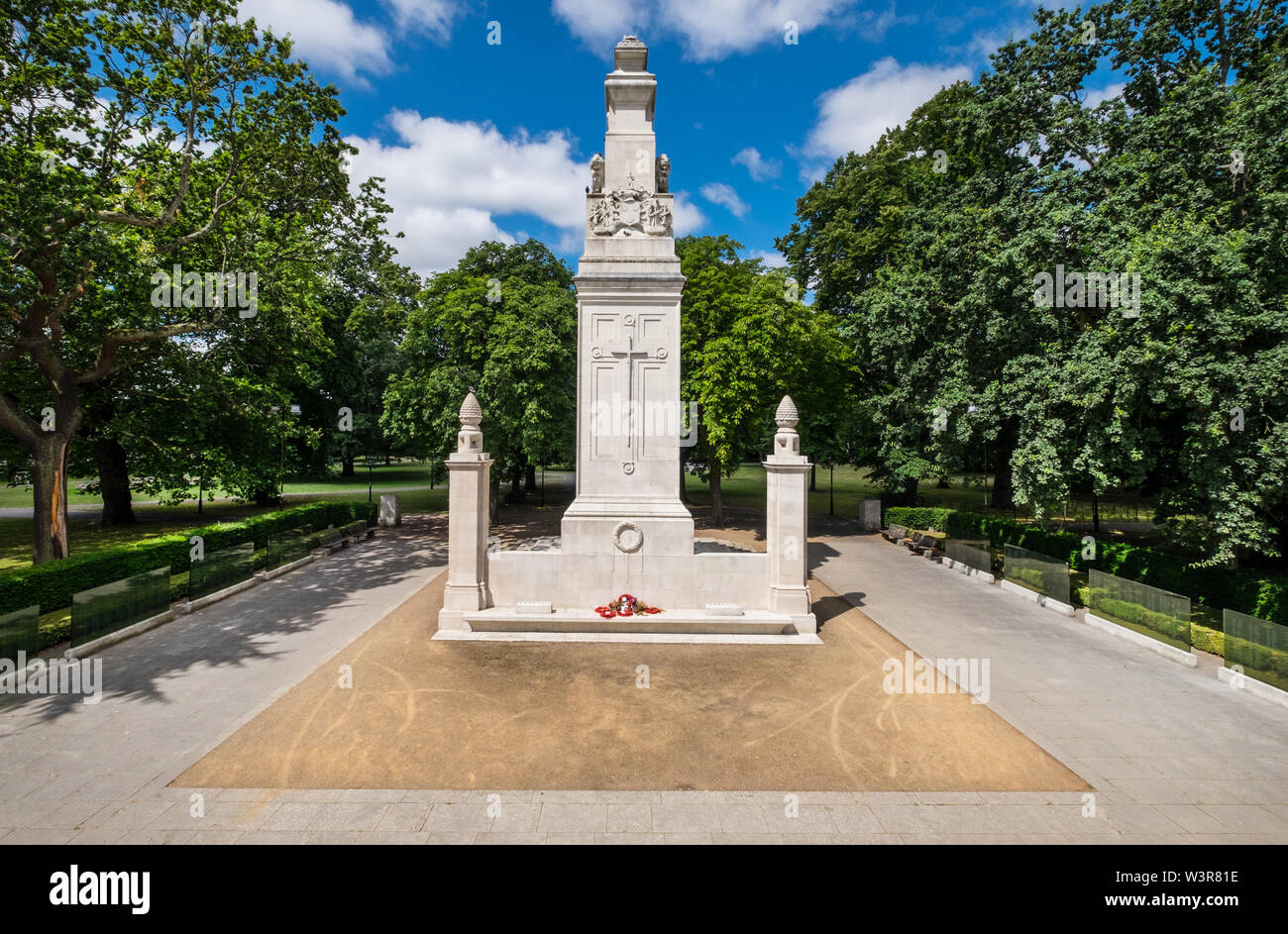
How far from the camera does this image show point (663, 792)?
7062 mm

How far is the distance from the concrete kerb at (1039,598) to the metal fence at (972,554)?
1105mm

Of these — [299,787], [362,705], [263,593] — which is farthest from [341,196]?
[299,787]

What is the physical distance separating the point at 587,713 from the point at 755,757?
9.27 ft

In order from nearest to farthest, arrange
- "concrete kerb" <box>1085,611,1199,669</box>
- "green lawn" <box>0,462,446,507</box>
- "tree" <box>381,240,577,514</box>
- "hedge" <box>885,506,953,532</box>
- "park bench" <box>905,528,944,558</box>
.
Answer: "concrete kerb" <box>1085,611,1199,669</box>
"park bench" <box>905,528,944,558</box>
"tree" <box>381,240,577,514</box>
"hedge" <box>885,506,953,532</box>
"green lawn" <box>0,462,446,507</box>

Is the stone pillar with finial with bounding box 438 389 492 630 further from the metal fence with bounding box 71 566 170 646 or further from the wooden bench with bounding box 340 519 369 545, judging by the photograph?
the wooden bench with bounding box 340 519 369 545

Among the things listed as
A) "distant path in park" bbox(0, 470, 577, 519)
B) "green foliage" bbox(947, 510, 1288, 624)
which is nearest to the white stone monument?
"green foliage" bbox(947, 510, 1288, 624)

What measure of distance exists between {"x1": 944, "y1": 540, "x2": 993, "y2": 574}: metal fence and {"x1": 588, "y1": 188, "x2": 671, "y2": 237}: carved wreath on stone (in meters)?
14.9

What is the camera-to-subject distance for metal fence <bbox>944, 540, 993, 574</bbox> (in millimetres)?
18953

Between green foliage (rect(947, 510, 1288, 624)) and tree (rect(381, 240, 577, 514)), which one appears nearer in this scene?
green foliage (rect(947, 510, 1288, 624))

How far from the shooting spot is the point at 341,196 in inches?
806

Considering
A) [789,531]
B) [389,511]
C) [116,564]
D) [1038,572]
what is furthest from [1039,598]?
[389,511]

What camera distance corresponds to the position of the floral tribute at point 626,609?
13.4m

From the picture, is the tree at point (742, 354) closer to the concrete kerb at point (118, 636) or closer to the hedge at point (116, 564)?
the hedge at point (116, 564)

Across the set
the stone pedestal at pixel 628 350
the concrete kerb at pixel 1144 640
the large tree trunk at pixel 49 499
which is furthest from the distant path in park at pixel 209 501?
the concrete kerb at pixel 1144 640
